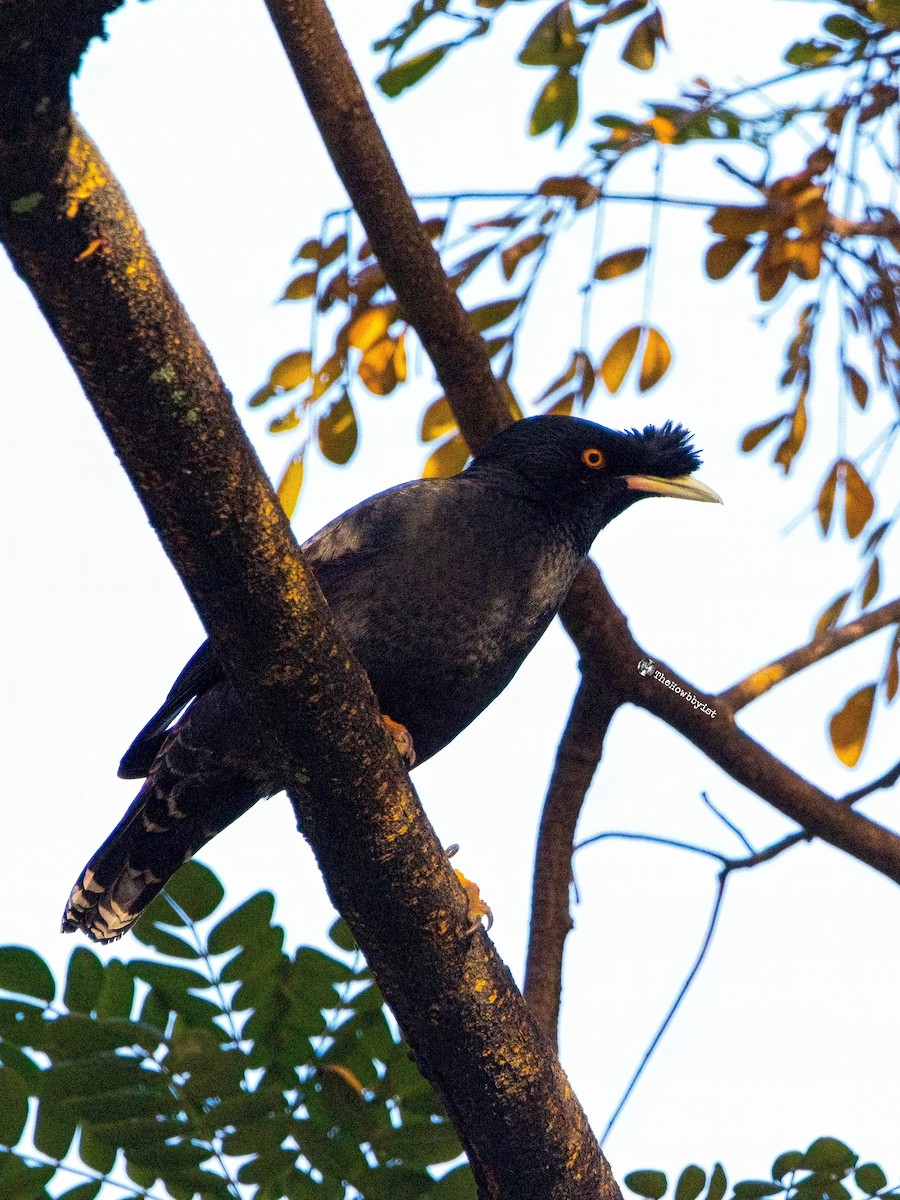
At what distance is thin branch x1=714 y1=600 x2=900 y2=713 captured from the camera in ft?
15.8

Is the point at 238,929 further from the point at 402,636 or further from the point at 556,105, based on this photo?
the point at 556,105

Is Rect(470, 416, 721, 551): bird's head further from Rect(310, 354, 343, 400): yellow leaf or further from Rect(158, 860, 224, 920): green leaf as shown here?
Rect(158, 860, 224, 920): green leaf

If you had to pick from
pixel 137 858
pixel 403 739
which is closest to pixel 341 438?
A: pixel 403 739

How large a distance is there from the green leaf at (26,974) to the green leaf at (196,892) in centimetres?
34

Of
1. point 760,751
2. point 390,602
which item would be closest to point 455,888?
point 390,602

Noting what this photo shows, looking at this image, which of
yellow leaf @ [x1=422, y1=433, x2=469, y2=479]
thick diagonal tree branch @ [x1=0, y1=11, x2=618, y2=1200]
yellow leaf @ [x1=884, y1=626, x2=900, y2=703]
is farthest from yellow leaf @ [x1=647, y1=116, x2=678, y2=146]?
thick diagonal tree branch @ [x1=0, y1=11, x2=618, y2=1200]

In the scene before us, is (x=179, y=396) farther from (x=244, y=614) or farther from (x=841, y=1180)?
(x=841, y=1180)

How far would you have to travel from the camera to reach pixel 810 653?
16.0ft

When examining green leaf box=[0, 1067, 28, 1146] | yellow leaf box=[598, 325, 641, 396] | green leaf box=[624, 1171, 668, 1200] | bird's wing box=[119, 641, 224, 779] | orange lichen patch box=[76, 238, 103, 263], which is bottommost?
green leaf box=[624, 1171, 668, 1200]

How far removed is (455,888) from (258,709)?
616mm

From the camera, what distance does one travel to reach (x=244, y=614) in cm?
253

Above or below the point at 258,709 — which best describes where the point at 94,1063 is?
below

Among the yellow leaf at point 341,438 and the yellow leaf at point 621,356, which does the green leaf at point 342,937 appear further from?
the yellow leaf at point 621,356

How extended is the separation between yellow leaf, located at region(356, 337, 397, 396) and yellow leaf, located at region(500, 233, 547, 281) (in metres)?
0.44
